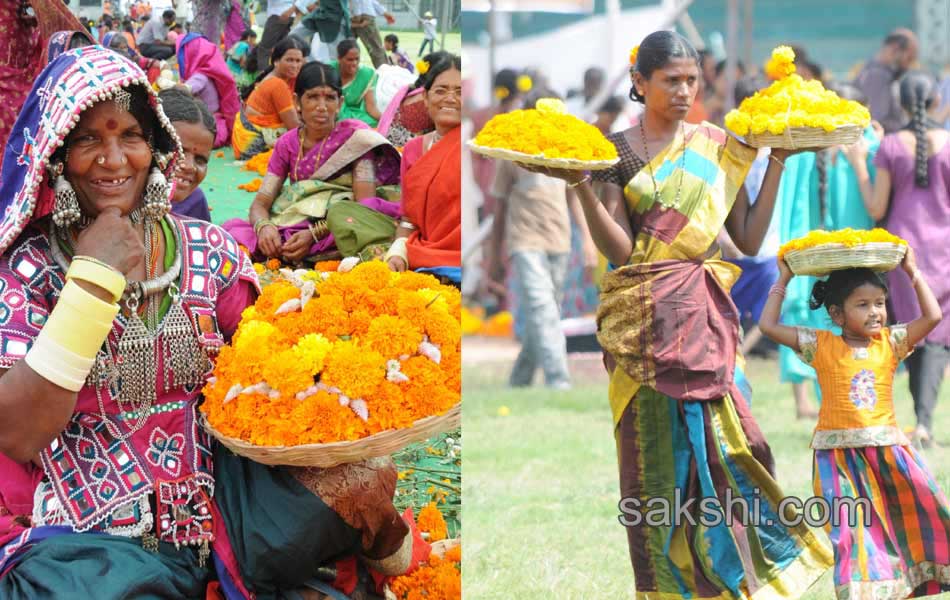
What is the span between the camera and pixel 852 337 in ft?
13.4

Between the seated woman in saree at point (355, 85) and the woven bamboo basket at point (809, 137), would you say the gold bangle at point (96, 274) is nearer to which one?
the woven bamboo basket at point (809, 137)

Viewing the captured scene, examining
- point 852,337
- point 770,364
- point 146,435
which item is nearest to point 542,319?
point 770,364

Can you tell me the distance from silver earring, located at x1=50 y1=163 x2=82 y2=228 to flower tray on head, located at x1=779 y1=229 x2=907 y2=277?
2.37 m

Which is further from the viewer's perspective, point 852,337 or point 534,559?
point 534,559

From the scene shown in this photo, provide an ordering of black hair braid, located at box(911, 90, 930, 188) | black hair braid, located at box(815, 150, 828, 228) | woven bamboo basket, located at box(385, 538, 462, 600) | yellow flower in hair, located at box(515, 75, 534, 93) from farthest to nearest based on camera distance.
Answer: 1. yellow flower in hair, located at box(515, 75, 534, 93)
2. black hair braid, located at box(815, 150, 828, 228)
3. black hair braid, located at box(911, 90, 930, 188)
4. woven bamboo basket, located at box(385, 538, 462, 600)

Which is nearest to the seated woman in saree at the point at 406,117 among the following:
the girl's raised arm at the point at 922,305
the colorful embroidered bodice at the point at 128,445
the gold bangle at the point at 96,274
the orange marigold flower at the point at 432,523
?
the orange marigold flower at the point at 432,523

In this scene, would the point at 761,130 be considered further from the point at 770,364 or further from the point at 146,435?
the point at 770,364

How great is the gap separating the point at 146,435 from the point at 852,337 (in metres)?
2.42

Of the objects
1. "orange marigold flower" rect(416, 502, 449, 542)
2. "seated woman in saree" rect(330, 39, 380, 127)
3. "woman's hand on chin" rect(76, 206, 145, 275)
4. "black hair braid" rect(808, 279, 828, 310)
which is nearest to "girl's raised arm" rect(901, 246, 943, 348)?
"black hair braid" rect(808, 279, 828, 310)

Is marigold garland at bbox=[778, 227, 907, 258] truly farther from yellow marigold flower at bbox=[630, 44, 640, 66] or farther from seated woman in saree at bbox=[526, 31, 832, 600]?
yellow marigold flower at bbox=[630, 44, 640, 66]

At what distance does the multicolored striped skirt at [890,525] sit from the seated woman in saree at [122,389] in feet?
5.80

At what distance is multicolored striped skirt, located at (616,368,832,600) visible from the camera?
12.8 ft

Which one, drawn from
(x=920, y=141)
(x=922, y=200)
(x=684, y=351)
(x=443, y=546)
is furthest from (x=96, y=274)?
(x=922, y=200)

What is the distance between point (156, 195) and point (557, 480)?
12.2ft
